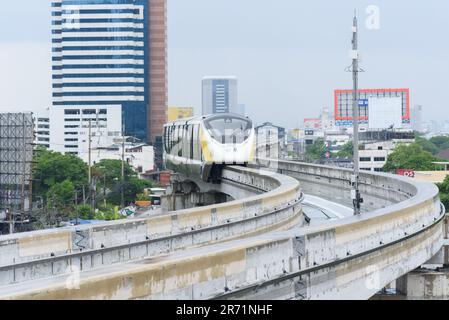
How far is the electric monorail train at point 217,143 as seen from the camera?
33.6 m

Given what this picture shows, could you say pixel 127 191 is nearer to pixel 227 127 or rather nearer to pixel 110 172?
pixel 110 172

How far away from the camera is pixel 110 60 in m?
131

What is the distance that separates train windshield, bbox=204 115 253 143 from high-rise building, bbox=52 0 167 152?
96.0m

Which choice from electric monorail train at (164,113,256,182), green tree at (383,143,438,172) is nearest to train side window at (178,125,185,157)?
electric monorail train at (164,113,256,182)

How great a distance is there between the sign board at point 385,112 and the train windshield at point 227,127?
334 feet

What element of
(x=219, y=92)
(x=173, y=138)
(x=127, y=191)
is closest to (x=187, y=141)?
(x=173, y=138)

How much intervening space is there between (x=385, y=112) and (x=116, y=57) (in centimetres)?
4356

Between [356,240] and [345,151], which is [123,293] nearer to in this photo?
[356,240]

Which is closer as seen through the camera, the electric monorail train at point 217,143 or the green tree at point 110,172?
the electric monorail train at point 217,143

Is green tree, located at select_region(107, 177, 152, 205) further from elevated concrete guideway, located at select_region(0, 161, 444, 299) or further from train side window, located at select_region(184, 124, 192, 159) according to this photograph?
elevated concrete guideway, located at select_region(0, 161, 444, 299)

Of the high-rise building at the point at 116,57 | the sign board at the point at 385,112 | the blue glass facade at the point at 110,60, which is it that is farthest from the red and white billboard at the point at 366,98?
the blue glass facade at the point at 110,60

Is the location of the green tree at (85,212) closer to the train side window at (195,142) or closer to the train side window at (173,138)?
the train side window at (173,138)

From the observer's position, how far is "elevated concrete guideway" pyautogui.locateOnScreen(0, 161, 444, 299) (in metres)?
9.26

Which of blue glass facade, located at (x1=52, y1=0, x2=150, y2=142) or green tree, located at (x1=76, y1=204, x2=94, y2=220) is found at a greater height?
blue glass facade, located at (x1=52, y1=0, x2=150, y2=142)
